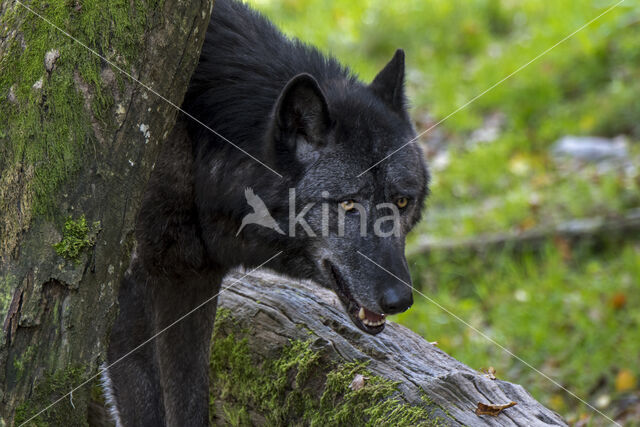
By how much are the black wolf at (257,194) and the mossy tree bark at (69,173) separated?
28.7 inches

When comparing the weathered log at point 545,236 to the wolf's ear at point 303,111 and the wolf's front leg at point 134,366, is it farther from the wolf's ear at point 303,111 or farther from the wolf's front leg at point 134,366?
the wolf's ear at point 303,111

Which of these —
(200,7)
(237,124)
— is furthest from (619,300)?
(200,7)

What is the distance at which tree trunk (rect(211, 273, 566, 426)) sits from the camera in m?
3.30

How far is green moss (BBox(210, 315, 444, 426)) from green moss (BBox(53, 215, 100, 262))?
142cm

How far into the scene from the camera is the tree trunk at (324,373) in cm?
330

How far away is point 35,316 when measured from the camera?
257cm

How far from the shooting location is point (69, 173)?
267 cm

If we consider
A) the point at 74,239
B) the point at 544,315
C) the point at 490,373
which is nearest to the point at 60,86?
the point at 74,239

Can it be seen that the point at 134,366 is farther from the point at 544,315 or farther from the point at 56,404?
the point at 544,315

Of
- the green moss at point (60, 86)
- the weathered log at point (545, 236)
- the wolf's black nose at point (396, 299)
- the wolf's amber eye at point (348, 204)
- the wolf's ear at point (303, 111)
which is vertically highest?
the green moss at point (60, 86)

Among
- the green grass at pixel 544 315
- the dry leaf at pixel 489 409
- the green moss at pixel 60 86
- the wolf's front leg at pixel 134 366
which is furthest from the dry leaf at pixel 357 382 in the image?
the green grass at pixel 544 315

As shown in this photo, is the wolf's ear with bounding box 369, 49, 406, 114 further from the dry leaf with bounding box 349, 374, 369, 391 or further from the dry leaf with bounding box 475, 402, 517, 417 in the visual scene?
the dry leaf with bounding box 475, 402, 517, 417

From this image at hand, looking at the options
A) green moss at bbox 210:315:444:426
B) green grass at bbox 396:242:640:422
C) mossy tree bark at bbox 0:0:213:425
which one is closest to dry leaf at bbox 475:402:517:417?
green moss at bbox 210:315:444:426

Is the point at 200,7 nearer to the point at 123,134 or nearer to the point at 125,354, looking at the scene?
the point at 123,134
